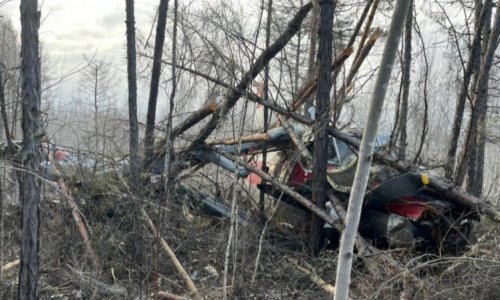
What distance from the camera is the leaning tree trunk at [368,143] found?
2.30m

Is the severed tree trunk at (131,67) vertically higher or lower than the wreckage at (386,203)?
higher

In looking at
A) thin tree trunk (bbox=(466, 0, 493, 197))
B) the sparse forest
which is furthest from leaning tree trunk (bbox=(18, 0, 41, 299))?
thin tree trunk (bbox=(466, 0, 493, 197))

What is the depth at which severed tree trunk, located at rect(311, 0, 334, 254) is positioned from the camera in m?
6.31

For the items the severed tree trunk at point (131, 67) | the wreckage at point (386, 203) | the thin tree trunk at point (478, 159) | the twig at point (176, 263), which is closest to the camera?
the twig at point (176, 263)

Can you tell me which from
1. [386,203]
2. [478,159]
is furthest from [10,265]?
[478,159]

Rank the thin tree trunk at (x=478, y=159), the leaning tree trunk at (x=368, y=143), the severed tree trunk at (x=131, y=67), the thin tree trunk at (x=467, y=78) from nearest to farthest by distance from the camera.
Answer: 1. the leaning tree trunk at (x=368, y=143)
2. the thin tree trunk at (x=467, y=78)
3. the severed tree trunk at (x=131, y=67)
4. the thin tree trunk at (x=478, y=159)

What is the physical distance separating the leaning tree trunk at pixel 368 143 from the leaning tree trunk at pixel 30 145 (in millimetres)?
2900

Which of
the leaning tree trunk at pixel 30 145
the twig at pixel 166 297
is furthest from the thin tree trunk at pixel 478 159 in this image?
the leaning tree trunk at pixel 30 145

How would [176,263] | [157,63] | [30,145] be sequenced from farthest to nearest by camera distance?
[157,63], [176,263], [30,145]

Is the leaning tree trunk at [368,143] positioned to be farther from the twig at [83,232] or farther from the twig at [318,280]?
the twig at [83,232]

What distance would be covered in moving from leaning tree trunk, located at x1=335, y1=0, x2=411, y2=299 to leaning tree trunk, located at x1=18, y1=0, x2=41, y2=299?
290 centimetres

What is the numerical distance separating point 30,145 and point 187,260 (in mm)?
2714

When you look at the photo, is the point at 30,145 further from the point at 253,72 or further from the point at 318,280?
the point at 318,280

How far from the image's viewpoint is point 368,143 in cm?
248
